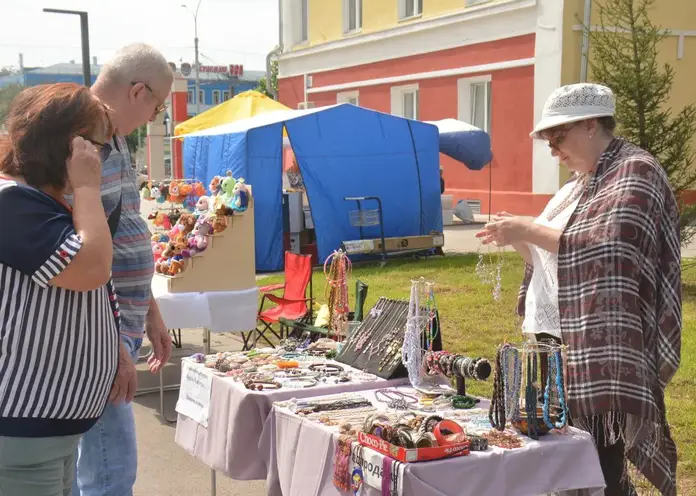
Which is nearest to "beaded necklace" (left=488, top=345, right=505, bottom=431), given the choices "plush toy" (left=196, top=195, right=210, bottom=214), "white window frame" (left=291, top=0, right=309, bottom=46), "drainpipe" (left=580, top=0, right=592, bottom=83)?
"plush toy" (left=196, top=195, right=210, bottom=214)

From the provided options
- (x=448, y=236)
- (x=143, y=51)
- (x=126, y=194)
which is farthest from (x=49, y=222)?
(x=448, y=236)

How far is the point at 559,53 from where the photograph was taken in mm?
15062

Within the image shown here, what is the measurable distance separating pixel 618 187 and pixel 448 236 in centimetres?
1221

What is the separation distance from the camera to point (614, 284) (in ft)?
9.14

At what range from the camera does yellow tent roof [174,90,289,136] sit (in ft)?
48.4

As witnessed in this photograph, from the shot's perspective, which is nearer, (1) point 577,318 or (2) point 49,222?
(2) point 49,222

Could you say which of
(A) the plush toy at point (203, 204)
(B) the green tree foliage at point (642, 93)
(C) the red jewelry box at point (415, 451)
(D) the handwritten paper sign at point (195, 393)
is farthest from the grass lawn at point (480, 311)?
(A) the plush toy at point (203, 204)

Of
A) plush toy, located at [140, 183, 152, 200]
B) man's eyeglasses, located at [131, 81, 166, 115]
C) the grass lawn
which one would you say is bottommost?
the grass lawn

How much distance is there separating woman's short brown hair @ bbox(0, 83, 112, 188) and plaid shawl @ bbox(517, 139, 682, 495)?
1619mm

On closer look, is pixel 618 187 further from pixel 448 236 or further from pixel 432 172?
pixel 448 236

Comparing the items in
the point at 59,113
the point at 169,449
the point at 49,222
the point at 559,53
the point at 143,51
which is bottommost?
the point at 169,449

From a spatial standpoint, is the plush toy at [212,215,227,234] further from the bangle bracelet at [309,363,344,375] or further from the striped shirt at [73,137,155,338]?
the striped shirt at [73,137,155,338]

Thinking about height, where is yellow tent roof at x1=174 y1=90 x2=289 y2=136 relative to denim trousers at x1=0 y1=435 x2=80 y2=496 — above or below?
above

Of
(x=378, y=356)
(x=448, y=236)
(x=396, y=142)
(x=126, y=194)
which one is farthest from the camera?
(x=448, y=236)
